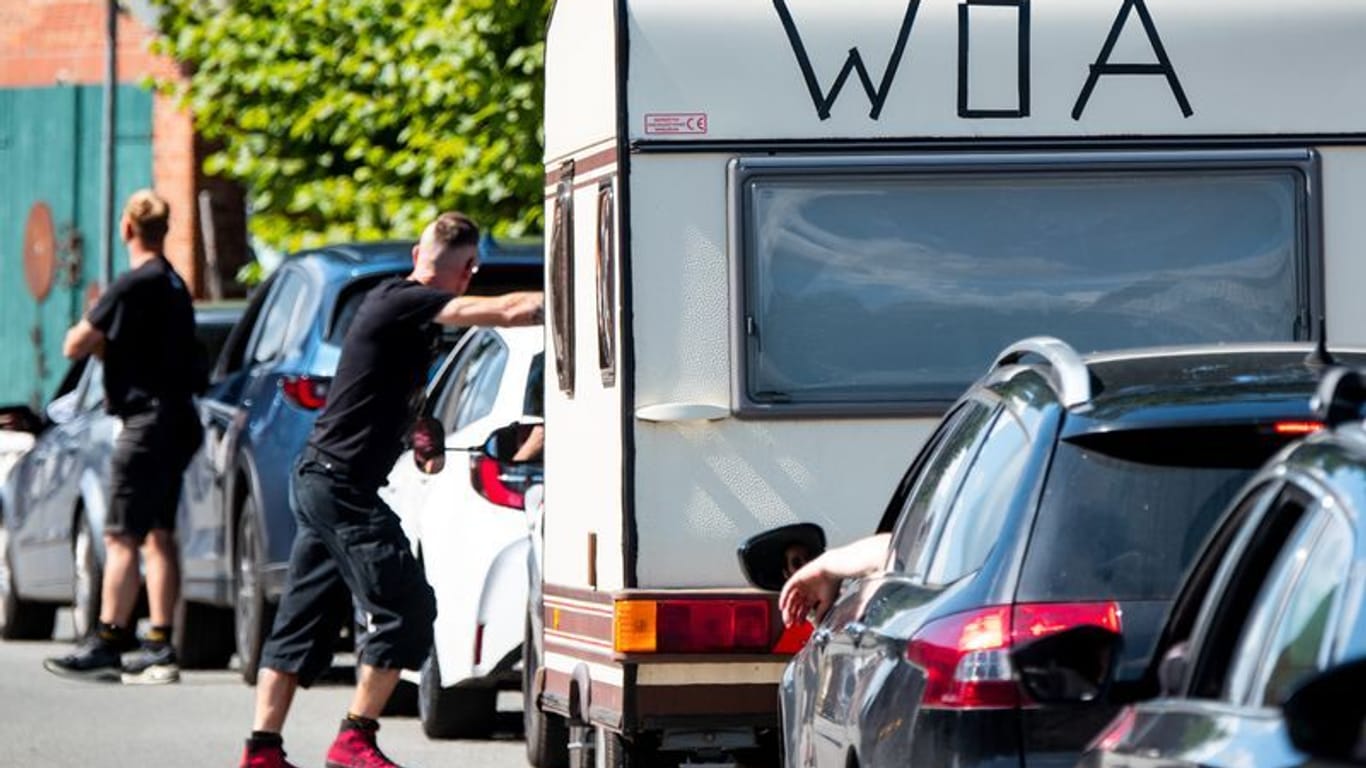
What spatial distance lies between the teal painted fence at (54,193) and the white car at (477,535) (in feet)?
69.2

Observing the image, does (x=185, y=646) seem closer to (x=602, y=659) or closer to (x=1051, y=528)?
(x=602, y=659)

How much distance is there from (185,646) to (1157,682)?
40.8ft

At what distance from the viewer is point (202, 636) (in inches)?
666

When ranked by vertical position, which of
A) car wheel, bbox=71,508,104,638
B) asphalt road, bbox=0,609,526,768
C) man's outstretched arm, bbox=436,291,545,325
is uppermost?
man's outstretched arm, bbox=436,291,545,325

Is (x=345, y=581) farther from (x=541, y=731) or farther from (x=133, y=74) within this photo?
(x=133, y=74)

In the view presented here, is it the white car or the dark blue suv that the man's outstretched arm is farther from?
the dark blue suv

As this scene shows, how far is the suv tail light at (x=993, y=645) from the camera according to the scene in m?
5.51

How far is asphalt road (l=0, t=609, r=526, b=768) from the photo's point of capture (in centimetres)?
1241

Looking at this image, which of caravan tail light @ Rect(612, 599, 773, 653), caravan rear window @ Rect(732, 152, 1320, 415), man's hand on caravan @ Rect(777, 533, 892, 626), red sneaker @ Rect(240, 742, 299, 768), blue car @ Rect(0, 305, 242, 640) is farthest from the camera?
blue car @ Rect(0, 305, 242, 640)

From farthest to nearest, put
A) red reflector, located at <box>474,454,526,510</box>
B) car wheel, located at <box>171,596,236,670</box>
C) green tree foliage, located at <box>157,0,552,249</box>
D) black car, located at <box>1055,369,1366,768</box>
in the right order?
green tree foliage, located at <box>157,0,552,249</box>
car wheel, located at <box>171,596,236,670</box>
red reflector, located at <box>474,454,526,510</box>
black car, located at <box>1055,369,1366,768</box>

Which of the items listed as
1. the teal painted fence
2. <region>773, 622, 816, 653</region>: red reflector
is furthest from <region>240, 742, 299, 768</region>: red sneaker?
the teal painted fence

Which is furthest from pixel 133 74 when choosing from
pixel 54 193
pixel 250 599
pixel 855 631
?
pixel 855 631

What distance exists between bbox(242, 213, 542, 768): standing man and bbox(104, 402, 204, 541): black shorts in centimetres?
435

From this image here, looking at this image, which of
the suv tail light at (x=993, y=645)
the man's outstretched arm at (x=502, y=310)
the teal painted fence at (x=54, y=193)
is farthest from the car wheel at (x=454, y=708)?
the teal painted fence at (x=54, y=193)
